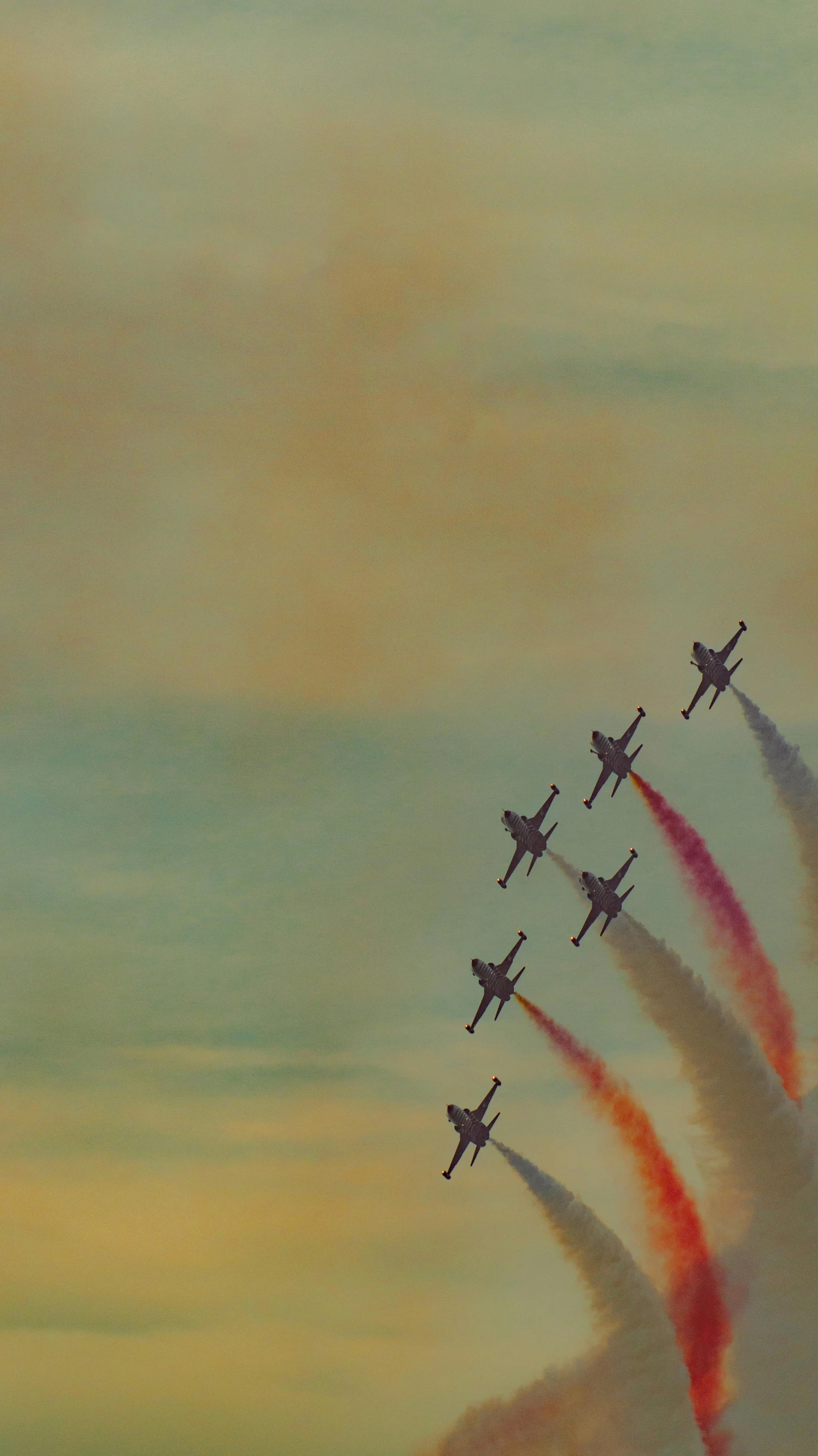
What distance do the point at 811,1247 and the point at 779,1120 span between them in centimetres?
1527

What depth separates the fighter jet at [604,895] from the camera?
167 m

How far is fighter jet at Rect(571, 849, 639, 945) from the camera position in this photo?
167375 millimetres

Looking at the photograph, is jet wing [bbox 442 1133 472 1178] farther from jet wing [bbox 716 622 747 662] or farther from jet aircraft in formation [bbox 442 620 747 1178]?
jet wing [bbox 716 622 747 662]

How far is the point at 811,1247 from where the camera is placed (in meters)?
179

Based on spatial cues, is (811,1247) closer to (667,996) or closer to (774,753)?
(667,996)

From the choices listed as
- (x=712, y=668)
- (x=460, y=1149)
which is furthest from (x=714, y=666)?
(x=460, y=1149)

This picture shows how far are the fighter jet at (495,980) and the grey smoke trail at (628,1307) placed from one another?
12012 mm

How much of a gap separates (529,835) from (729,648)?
22.2m

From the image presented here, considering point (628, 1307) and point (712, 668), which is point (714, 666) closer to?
point (712, 668)

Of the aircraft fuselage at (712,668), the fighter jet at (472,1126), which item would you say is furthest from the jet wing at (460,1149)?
the aircraft fuselage at (712,668)

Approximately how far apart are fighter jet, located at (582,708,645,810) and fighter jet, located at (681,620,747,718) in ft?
19.3

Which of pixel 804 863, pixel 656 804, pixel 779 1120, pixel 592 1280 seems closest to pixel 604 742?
pixel 656 804

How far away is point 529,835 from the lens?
171 m

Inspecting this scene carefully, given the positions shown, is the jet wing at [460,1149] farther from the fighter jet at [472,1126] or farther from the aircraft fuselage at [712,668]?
the aircraft fuselage at [712,668]
